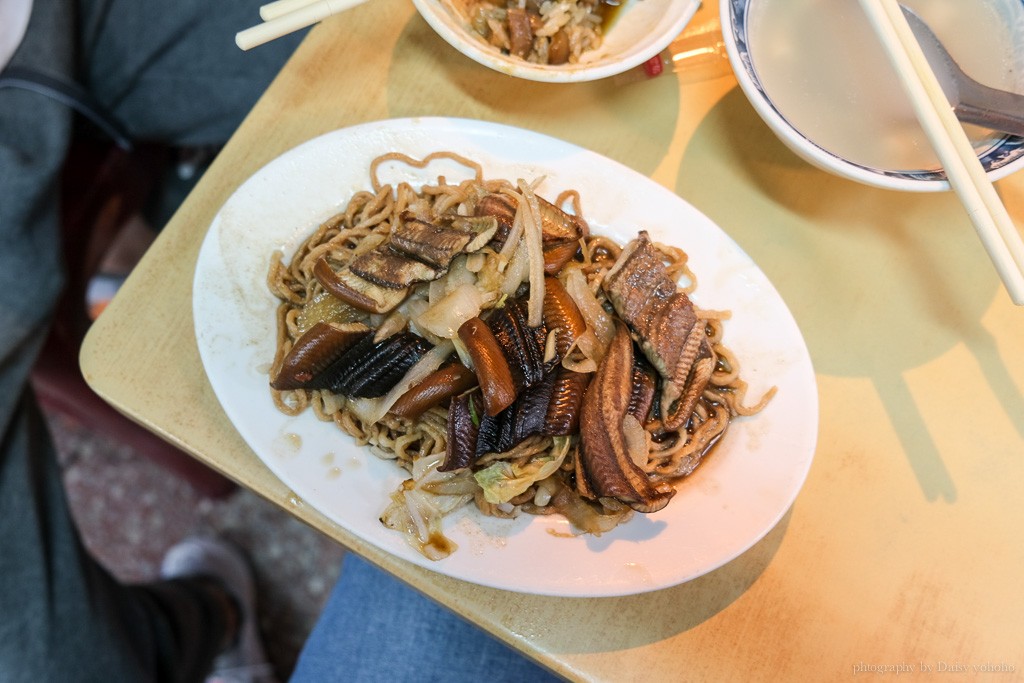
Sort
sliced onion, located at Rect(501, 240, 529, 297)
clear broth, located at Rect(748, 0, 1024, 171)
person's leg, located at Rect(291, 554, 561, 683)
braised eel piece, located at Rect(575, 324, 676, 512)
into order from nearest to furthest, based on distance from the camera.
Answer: braised eel piece, located at Rect(575, 324, 676, 512), sliced onion, located at Rect(501, 240, 529, 297), clear broth, located at Rect(748, 0, 1024, 171), person's leg, located at Rect(291, 554, 561, 683)

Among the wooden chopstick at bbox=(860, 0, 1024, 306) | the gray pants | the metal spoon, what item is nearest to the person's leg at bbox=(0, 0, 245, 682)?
the gray pants

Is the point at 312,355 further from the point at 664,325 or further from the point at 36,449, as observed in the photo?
the point at 36,449

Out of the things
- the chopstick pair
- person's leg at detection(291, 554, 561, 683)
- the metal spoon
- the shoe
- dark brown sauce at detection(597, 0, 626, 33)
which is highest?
the chopstick pair

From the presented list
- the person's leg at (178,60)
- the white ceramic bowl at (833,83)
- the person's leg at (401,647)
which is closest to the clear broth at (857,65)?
the white ceramic bowl at (833,83)

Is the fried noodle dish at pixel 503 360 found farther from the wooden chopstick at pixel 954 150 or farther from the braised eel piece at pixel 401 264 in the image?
the wooden chopstick at pixel 954 150

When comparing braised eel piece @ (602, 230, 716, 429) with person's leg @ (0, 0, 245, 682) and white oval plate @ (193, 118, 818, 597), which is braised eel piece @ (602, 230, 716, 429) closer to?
white oval plate @ (193, 118, 818, 597)
